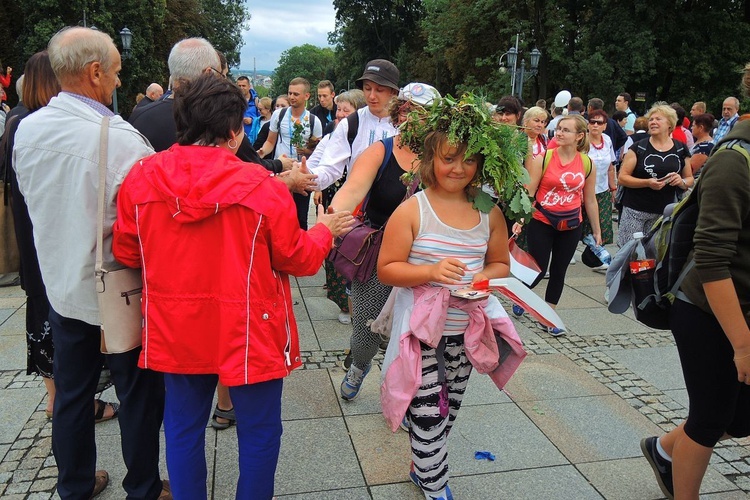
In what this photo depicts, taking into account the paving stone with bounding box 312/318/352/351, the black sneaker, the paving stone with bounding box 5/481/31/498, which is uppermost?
the black sneaker

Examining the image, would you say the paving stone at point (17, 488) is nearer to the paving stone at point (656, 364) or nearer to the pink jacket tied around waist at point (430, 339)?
the pink jacket tied around waist at point (430, 339)

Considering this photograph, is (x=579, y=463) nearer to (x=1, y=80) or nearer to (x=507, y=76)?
(x=1, y=80)

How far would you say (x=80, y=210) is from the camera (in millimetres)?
2258

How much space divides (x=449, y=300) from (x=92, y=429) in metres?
1.60

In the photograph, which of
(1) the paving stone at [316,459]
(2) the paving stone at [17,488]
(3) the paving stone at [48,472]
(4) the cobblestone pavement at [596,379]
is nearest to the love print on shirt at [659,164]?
(4) the cobblestone pavement at [596,379]

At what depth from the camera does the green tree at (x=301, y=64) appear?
12185 centimetres

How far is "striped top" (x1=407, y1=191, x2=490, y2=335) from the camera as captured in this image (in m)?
A: 2.56

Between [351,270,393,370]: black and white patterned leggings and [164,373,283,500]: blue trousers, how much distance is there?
46.3 inches

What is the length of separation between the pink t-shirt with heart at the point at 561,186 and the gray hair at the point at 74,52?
12.2 ft

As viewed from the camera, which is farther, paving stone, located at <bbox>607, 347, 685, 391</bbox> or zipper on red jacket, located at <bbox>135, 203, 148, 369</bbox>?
paving stone, located at <bbox>607, 347, 685, 391</bbox>

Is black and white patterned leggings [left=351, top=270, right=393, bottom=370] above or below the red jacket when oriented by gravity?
below

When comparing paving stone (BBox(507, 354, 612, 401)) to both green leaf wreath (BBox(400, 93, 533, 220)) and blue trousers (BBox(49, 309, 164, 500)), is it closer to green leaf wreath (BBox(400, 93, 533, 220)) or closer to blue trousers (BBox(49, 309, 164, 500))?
green leaf wreath (BBox(400, 93, 533, 220))

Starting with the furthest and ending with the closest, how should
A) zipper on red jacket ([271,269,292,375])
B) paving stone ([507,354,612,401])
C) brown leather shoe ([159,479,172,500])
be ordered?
paving stone ([507,354,612,401]), brown leather shoe ([159,479,172,500]), zipper on red jacket ([271,269,292,375])

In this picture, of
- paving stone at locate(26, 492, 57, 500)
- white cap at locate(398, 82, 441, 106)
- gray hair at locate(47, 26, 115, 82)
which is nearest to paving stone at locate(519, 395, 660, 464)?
white cap at locate(398, 82, 441, 106)
